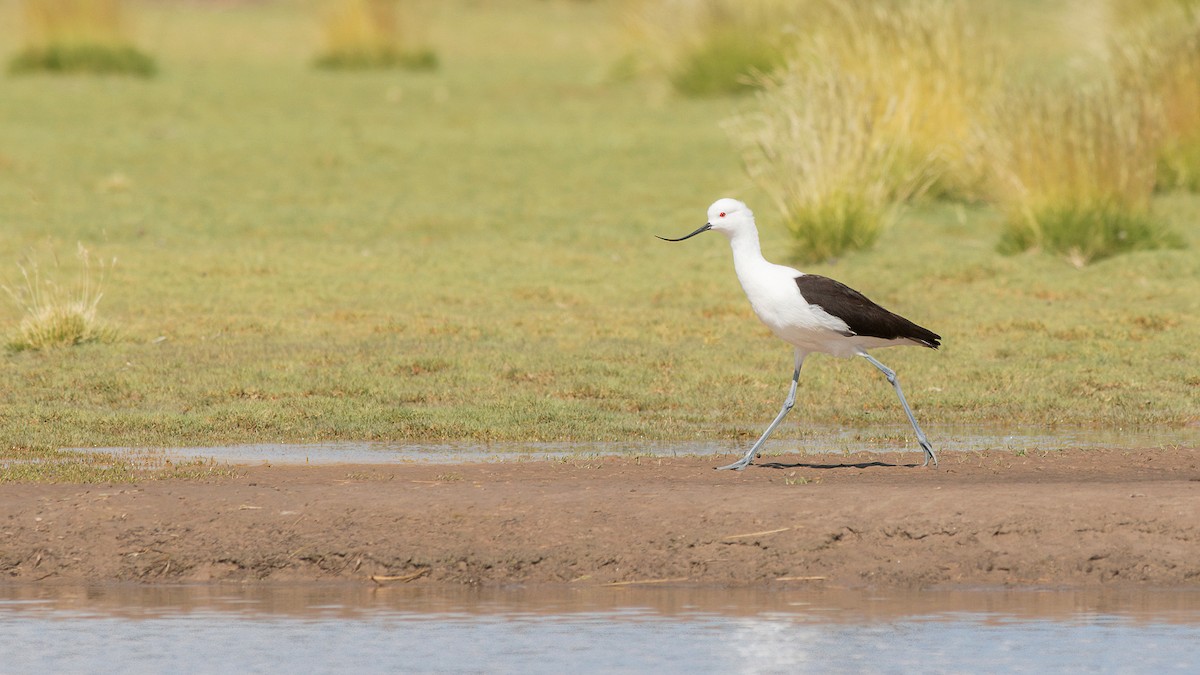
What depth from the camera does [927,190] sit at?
19.6 metres

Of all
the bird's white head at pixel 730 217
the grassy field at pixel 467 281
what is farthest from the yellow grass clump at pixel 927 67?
the bird's white head at pixel 730 217

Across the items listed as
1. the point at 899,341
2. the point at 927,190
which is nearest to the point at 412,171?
→ the point at 927,190

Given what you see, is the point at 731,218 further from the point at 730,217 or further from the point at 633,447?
the point at 633,447

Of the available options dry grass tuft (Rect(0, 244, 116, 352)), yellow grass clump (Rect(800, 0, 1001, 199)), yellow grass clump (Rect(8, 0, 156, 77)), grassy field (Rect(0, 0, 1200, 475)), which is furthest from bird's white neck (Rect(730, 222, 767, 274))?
yellow grass clump (Rect(8, 0, 156, 77))

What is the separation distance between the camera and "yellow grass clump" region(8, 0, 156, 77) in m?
26.6

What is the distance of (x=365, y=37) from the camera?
94.5 feet

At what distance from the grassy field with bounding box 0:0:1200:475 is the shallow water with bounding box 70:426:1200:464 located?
0.71ft

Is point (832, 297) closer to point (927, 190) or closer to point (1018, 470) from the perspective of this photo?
point (1018, 470)

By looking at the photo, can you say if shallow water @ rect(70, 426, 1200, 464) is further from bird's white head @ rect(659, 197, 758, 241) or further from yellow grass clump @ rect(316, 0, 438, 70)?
yellow grass clump @ rect(316, 0, 438, 70)

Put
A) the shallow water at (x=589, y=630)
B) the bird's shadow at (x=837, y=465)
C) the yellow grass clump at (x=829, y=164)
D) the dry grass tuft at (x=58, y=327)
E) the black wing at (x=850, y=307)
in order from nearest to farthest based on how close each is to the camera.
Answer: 1. the shallow water at (x=589, y=630)
2. the black wing at (x=850, y=307)
3. the bird's shadow at (x=837, y=465)
4. the dry grass tuft at (x=58, y=327)
5. the yellow grass clump at (x=829, y=164)

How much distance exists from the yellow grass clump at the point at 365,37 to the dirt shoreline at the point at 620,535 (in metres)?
20.3

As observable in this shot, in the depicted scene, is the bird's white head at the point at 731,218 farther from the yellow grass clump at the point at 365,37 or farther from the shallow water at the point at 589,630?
the yellow grass clump at the point at 365,37

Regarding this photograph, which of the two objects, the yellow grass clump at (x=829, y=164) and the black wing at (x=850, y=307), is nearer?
the black wing at (x=850, y=307)

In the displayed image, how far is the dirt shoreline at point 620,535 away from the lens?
8266 millimetres
